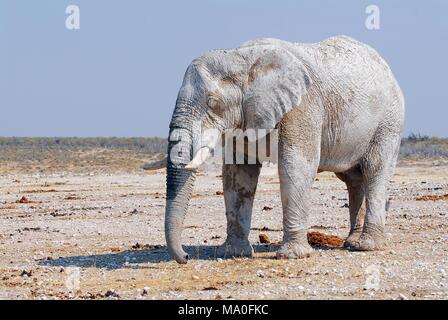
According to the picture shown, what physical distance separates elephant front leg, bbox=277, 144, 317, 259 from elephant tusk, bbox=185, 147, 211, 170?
134 cm

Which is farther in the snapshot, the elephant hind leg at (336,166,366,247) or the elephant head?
the elephant hind leg at (336,166,366,247)

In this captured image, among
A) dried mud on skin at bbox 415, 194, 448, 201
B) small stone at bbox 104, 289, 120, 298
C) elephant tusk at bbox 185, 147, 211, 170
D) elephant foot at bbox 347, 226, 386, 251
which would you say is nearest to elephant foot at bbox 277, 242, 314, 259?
elephant foot at bbox 347, 226, 386, 251

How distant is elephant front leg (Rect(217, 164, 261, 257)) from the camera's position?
15969mm

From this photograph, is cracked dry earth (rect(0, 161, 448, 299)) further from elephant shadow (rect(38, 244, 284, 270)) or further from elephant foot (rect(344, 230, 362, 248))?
elephant foot (rect(344, 230, 362, 248))

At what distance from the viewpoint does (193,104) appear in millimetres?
14656

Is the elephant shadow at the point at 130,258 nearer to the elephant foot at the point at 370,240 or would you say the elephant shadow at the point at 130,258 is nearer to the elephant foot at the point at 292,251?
the elephant foot at the point at 292,251

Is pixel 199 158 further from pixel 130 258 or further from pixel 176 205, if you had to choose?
pixel 130 258

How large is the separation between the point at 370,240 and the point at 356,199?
3.70 ft

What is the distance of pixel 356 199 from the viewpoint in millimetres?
17531

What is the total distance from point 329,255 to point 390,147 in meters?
2.34

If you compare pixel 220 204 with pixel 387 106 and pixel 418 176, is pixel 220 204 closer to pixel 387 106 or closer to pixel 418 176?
pixel 387 106

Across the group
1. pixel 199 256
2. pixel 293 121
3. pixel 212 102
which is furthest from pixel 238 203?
pixel 212 102

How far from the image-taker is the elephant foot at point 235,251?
1591 cm
